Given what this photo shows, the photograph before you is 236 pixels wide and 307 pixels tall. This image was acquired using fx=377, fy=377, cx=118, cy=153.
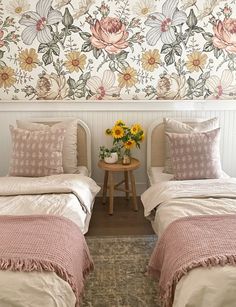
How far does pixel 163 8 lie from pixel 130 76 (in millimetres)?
711

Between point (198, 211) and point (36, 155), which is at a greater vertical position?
point (36, 155)

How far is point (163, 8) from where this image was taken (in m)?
3.62

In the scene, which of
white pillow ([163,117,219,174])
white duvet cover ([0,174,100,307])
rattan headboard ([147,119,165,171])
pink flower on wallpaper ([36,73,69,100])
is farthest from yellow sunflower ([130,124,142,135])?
pink flower on wallpaper ([36,73,69,100])

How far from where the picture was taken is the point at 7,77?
12.2 feet

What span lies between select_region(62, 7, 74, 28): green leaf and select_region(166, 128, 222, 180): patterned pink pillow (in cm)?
152

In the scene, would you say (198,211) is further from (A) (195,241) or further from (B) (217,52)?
(B) (217,52)

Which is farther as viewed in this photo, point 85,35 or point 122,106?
point 122,106

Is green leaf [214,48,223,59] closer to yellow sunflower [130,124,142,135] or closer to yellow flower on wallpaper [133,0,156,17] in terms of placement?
yellow flower on wallpaper [133,0,156,17]

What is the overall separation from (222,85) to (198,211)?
181 cm

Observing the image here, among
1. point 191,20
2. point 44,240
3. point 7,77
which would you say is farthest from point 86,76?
point 44,240

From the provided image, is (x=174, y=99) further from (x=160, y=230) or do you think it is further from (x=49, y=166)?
(x=160, y=230)

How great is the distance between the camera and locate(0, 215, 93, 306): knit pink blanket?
5.84ft

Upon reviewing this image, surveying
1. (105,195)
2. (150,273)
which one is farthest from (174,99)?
(150,273)

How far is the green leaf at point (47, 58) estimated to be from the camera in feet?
12.1
